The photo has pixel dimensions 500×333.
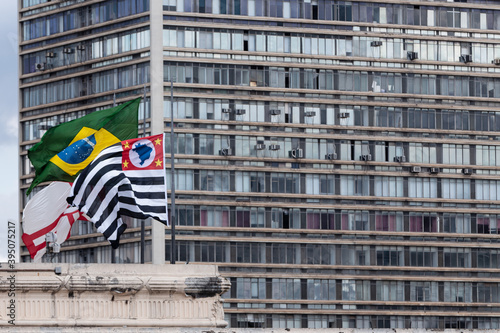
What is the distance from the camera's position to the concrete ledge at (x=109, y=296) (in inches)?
2041

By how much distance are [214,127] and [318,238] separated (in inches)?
439

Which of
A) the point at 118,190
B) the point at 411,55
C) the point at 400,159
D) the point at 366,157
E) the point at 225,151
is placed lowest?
the point at 118,190

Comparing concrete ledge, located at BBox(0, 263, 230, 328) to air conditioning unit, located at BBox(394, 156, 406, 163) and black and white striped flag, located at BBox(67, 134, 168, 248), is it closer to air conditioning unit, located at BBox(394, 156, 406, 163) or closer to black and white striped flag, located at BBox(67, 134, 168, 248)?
black and white striped flag, located at BBox(67, 134, 168, 248)

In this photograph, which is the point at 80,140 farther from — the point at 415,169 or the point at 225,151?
the point at 415,169

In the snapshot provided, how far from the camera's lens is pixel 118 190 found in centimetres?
5625

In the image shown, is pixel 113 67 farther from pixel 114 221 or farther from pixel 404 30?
pixel 114 221

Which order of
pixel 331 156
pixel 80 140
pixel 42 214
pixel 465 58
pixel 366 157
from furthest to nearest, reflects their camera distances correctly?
pixel 465 58 → pixel 366 157 → pixel 331 156 → pixel 42 214 → pixel 80 140

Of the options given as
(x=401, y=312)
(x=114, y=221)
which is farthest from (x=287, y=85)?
(x=114, y=221)

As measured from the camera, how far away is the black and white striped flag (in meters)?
56.2

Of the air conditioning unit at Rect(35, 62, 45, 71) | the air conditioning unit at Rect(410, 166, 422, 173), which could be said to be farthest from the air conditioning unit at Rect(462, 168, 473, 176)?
the air conditioning unit at Rect(35, 62, 45, 71)

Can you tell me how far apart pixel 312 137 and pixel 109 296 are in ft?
194

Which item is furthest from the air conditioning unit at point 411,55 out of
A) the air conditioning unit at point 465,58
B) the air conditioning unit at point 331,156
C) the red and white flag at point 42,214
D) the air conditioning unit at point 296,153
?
the red and white flag at point 42,214

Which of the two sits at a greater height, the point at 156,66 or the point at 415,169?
the point at 156,66

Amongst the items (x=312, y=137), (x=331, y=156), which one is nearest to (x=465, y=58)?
(x=331, y=156)
